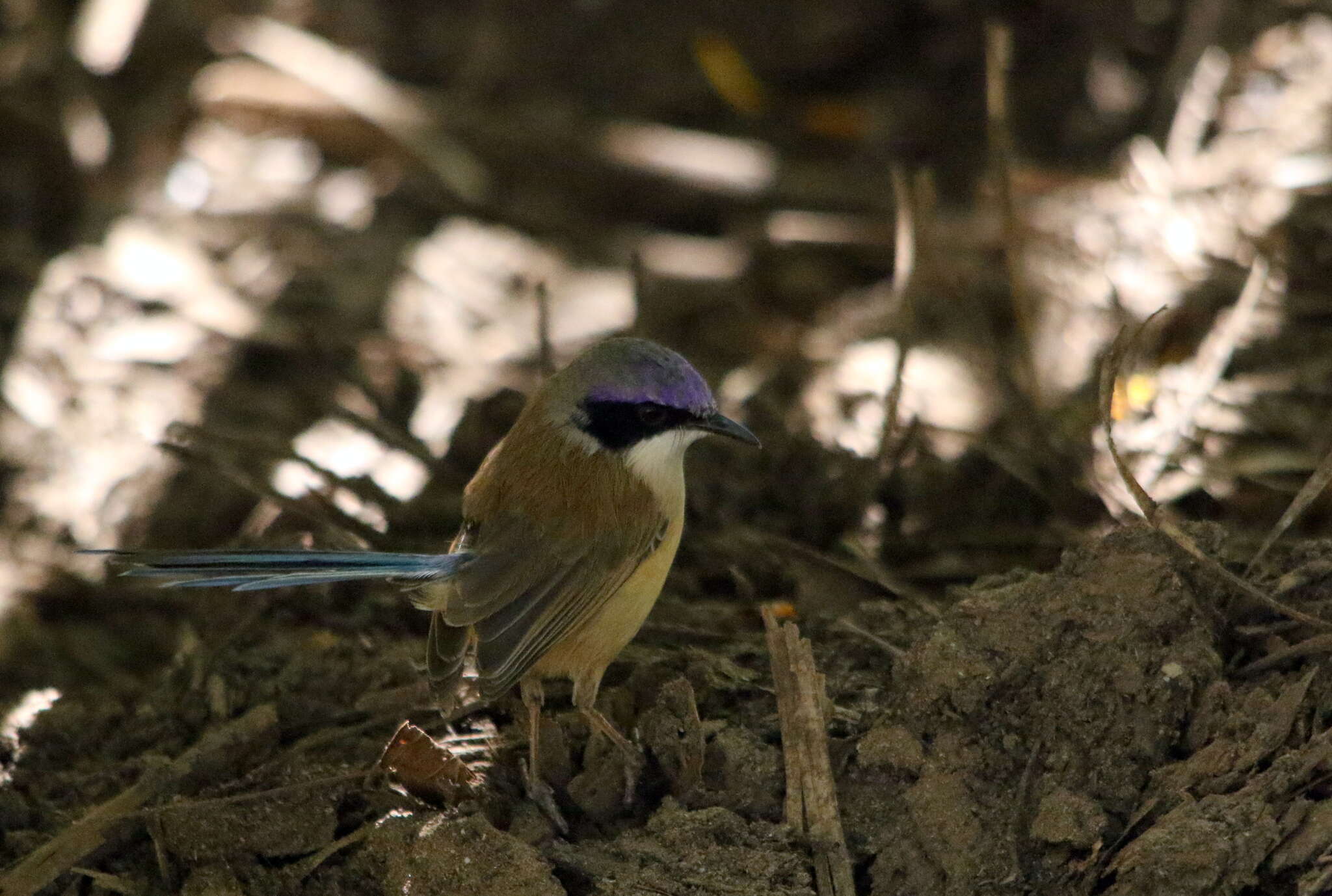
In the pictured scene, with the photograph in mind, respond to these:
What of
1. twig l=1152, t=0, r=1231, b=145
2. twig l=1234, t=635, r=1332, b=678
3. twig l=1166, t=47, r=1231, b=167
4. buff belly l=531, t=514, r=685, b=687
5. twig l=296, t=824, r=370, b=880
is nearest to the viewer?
twig l=1234, t=635, r=1332, b=678

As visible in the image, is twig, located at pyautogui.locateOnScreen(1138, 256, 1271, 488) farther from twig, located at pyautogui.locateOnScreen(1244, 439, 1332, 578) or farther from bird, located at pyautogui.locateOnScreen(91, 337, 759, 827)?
bird, located at pyautogui.locateOnScreen(91, 337, 759, 827)

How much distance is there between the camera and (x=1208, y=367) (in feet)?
17.7

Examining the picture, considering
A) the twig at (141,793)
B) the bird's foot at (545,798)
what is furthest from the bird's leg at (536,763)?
the twig at (141,793)

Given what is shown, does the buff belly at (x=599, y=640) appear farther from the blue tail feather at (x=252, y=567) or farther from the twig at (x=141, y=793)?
the twig at (x=141, y=793)

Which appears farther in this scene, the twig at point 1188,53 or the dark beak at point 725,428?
the twig at point 1188,53

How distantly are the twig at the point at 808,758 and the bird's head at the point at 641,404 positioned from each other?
0.79m

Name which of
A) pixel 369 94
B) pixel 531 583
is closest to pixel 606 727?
pixel 531 583

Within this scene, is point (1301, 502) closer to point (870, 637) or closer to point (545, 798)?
point (870, 637)

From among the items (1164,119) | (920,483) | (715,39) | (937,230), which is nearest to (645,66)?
(715,39)

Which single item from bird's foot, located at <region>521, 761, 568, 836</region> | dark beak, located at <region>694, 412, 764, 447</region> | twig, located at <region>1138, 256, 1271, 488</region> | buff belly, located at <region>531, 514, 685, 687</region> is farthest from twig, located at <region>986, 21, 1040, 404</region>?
bird's foot, located at <region>521, 761, 568, 836</region>

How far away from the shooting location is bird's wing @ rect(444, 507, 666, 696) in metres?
4.16

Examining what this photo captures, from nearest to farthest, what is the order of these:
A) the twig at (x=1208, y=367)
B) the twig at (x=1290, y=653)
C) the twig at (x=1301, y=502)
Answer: the twig at (x=1290, y=653) → the twig at (x=1301, y=502) → the twig at (x=1208, y=367)

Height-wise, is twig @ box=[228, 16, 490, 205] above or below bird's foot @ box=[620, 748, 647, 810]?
above

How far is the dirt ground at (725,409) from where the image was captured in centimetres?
387
